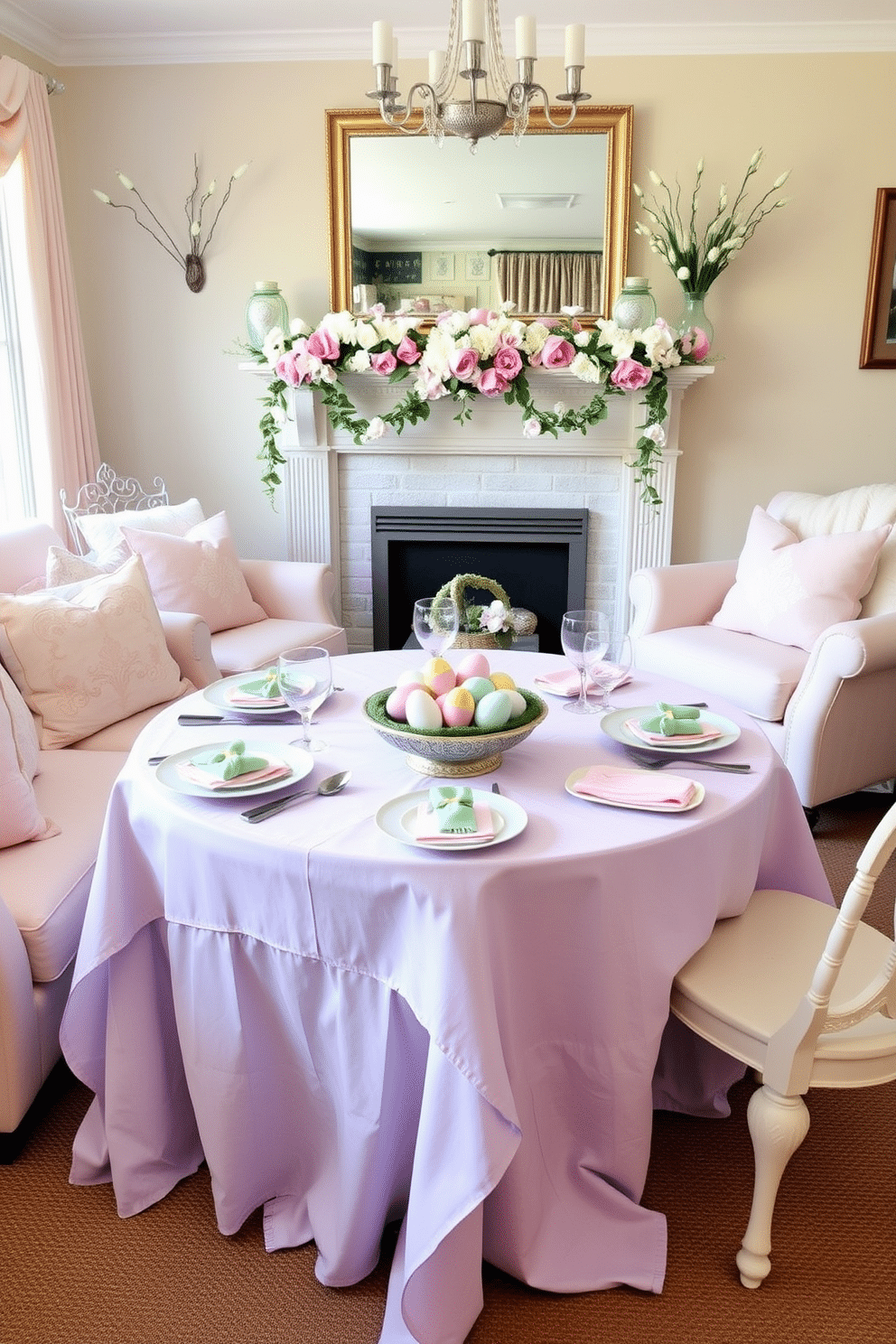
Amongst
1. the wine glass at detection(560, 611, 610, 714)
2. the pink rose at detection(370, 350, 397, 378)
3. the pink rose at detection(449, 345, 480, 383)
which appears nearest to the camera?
the wine glass at detection(560, 611, 610, 714)

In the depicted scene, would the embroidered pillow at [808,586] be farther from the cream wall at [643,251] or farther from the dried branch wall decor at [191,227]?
the dried branch wall decor at [191,227]

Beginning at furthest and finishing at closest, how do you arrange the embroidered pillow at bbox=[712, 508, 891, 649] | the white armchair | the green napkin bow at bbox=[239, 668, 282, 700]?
the embroidered pillow at bbox=[712, 508, 891, 649] → the white armchair → the green napkin bow at bbox=[239, 668, 282, 700]

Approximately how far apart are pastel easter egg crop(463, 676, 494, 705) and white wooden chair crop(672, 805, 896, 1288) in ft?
1.73

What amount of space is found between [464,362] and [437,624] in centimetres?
203

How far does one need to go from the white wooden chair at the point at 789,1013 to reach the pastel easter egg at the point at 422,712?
537mm

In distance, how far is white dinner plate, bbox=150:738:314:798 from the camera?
1.56 meters

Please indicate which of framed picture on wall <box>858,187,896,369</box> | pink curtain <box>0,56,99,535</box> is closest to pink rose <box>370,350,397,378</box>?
pink curtain <box>0,56,99,535</box>

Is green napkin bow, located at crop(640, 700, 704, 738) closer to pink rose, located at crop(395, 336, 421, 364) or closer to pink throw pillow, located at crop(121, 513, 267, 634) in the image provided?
pink throw pillow, located at crop(121, 513, 267, 634)

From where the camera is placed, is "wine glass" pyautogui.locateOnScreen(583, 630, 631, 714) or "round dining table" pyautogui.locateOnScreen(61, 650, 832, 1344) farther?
"wine glass" pyautogui.locateOnScreen(583, 630, 631, 714)

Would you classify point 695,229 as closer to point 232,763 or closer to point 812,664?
point 812,664

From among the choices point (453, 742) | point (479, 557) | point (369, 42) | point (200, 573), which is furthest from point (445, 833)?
point (369, 42)

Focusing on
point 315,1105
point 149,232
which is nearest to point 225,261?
point 149,232

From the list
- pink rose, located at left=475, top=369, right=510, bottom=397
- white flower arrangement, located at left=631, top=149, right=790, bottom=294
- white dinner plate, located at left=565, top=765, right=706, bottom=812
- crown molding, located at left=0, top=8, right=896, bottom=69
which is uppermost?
crown molding, located at left=0, top=8, right=896, bottom=69

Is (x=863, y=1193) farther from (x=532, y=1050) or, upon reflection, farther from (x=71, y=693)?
(x=71, y=693)
